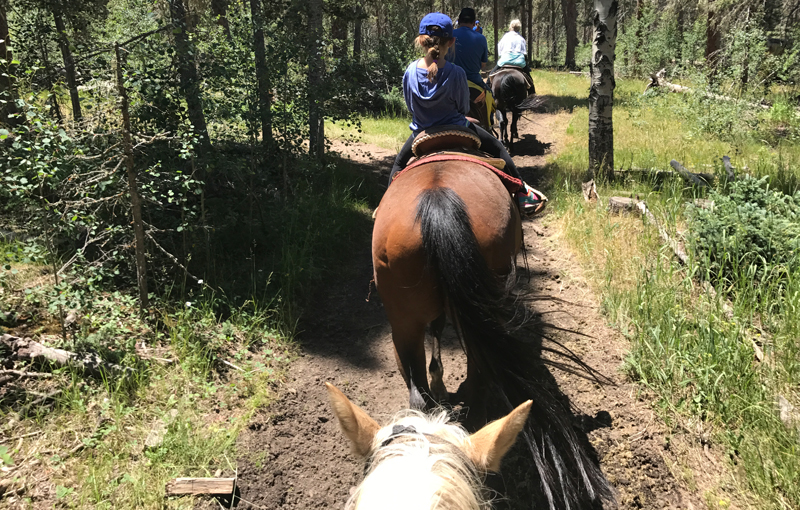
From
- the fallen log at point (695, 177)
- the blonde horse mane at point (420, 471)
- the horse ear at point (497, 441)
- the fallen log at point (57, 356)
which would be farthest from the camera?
the fallen log at point (695, 177)

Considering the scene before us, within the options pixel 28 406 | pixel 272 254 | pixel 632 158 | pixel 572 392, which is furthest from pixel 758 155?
pixel 28 406

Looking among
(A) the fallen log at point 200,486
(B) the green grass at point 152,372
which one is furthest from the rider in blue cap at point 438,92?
(A) the fallen log at point 200,486

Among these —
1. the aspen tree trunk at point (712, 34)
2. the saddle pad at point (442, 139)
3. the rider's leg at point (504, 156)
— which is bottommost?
the rider's leg at point (504, 156)

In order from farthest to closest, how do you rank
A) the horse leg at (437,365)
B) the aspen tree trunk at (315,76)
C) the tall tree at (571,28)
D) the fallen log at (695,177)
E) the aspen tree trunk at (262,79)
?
the tall tree at (571,28) < the aspen tree trunk at (315,76) < the fallen log at (695,177) < the aspen tree trunk at (262,79) < the horse leg at (437,365)

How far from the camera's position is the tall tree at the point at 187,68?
14.0 ft

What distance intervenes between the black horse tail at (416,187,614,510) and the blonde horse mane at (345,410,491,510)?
954 millimetres

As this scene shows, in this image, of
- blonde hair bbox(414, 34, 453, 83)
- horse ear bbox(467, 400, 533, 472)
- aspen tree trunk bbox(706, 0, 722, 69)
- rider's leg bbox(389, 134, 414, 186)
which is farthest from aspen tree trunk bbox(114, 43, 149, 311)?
aspen tree trunk bbox(706, 0, 722, 69)

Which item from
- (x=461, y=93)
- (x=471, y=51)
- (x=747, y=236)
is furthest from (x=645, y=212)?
(x=471, y=51)

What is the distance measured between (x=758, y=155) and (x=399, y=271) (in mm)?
8106

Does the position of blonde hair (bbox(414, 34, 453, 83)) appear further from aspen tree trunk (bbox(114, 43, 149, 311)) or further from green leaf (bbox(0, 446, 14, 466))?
green leaf (bbox(0, 446, 14, 466))

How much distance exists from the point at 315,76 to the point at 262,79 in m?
1.34

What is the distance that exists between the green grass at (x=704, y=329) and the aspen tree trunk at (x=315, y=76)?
3648mm

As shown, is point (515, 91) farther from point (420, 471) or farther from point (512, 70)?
point (420, 471)

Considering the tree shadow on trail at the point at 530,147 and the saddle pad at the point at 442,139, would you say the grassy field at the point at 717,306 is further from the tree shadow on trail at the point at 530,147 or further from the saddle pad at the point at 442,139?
the tree shadow on trail at the point at 530,147
